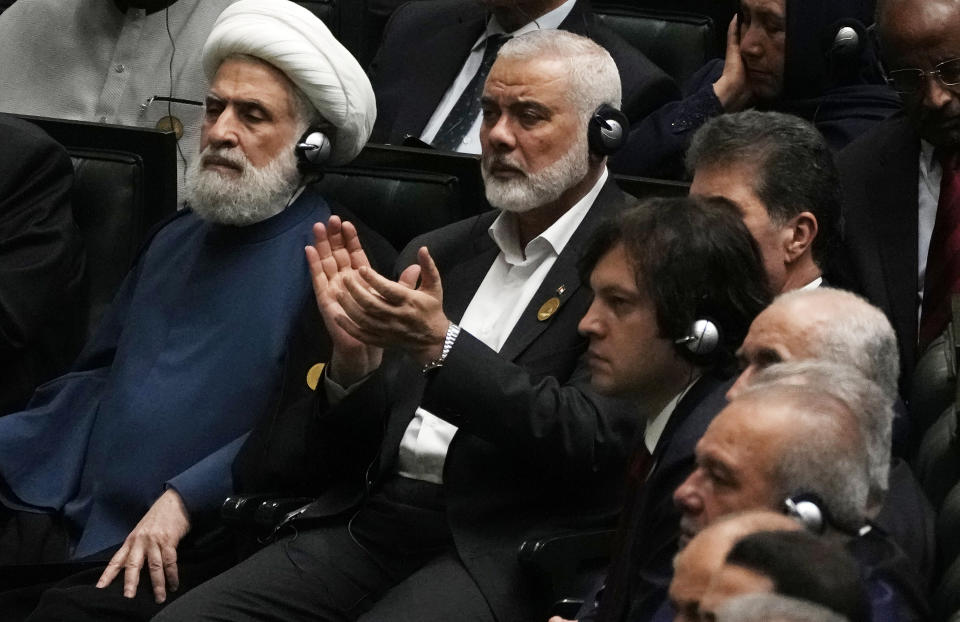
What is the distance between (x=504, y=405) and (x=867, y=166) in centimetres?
81

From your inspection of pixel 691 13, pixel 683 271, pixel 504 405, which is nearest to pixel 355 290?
pixel 504 405

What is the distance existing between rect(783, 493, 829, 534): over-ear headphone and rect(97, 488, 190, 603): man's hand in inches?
53.6

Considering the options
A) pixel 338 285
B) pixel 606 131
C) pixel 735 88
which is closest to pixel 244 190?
pixel 338 285

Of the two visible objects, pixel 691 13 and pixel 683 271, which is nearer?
pixel 683 271

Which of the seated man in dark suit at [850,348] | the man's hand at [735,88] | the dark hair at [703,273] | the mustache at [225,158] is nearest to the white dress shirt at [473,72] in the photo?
the man's hand at [735,88]

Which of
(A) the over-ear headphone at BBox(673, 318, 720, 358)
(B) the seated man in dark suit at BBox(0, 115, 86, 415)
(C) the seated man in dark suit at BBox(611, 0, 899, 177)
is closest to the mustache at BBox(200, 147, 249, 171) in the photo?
(B) the seated man in dark suit at BBox(0, 115, 86, 415)

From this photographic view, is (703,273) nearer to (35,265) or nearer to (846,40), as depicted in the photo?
(846,40)

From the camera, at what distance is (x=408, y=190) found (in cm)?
322

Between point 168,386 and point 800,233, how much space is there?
44.9 inches

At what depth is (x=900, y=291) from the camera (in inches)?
110

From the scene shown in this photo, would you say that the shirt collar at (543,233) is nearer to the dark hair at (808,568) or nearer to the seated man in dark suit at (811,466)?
the seated man in dark suit at (811,466)

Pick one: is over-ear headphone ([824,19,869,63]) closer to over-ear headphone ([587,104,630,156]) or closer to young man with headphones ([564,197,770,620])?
over-ear headphone ([587,104,630,156])

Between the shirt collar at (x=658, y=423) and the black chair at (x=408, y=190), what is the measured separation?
0.90 meters

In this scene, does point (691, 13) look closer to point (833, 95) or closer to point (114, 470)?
point (833, 95)
